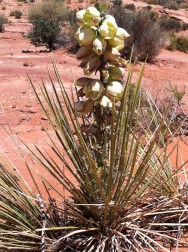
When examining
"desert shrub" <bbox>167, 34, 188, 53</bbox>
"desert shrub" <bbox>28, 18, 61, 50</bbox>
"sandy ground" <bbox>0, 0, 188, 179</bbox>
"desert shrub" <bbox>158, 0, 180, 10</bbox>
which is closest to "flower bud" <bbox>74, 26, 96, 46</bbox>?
"sandy ground" <bbox>0, 0, 188, 179</bbox>

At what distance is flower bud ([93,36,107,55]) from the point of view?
5.41 feet

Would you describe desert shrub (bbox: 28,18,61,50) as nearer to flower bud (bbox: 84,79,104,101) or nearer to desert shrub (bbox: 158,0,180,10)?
flower bud (bbox: 84,79,104,101)

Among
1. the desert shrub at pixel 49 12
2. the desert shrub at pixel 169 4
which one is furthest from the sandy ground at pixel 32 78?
the desert shrub at pixel 169 4

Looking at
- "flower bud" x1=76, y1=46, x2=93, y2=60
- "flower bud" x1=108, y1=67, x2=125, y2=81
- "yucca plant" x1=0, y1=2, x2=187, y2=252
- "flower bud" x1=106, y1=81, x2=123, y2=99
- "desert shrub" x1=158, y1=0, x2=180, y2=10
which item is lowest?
"desert shrub" x1=158, y1=0, x2=180, y2=10

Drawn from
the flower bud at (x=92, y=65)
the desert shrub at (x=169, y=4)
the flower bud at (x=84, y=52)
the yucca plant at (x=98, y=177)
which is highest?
the flower bud at (x=84, y=52)

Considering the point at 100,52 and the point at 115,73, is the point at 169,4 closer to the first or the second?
the point at 115,73

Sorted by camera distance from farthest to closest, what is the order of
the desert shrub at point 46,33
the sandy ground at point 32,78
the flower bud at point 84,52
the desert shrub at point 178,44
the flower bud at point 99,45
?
the desert shrub at point 178,44, the desert shrub at point 46,33, the sandy ground at point 32,78, the flower bud at point 84,52, the flower bud at point 99,45

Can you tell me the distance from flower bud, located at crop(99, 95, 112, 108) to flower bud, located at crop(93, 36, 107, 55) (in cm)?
21

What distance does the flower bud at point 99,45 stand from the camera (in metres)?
1.65

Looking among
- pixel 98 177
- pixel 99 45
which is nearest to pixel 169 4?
pixel 99 45

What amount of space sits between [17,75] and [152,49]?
15.0 ft

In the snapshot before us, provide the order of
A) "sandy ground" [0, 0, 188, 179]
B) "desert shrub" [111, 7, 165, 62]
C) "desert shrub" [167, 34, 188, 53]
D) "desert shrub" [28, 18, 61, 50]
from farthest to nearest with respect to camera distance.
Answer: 1. "desert shrub" [167, 34, 188, 53]
2. "desert shrub" [28, 18, 61, 50]
3. "desert shrub" [111, 7, 165, 62]
4. "sandy ground" [0, 0, 188, 179]

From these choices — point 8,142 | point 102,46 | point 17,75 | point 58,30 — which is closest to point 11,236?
point 102,46

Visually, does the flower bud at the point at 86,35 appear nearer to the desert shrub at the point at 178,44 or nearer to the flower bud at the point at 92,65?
the flower bud at the point at 92,65
